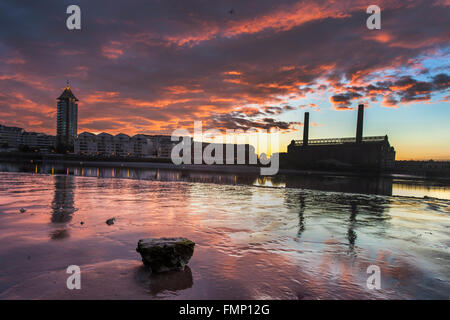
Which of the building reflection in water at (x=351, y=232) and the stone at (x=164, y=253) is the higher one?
the stone at (x=164, y=253)

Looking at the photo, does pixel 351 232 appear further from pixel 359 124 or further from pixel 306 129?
pixel 306 129

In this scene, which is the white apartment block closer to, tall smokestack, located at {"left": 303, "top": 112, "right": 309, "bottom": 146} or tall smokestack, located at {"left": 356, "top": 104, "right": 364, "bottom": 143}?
tall smokestack, located at {"left": 303, "top": 112, "right": 309, "bottom": 146}

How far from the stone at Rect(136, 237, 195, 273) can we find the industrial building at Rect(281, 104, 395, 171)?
73.8 meters

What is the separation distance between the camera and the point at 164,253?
5066mm

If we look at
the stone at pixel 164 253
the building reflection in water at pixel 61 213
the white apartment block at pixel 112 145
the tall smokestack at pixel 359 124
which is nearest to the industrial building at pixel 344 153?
the tall smokestack at pixel 359 124

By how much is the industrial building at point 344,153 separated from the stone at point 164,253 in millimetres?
73817

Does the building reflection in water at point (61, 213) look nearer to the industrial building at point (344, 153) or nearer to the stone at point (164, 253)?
the stone at point (164, 253)

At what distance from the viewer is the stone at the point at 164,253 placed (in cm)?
503

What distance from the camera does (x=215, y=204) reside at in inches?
552

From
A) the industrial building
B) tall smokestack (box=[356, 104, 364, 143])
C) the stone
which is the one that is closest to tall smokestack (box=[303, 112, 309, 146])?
the industrial building

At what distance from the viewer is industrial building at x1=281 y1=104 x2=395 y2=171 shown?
6969cm

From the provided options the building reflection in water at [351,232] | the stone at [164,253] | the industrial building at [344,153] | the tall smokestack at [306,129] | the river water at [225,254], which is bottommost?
the building reflection in water at [351,232]

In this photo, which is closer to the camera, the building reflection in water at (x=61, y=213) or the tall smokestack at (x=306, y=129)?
the building reflection in water at (x=61, y=213)
